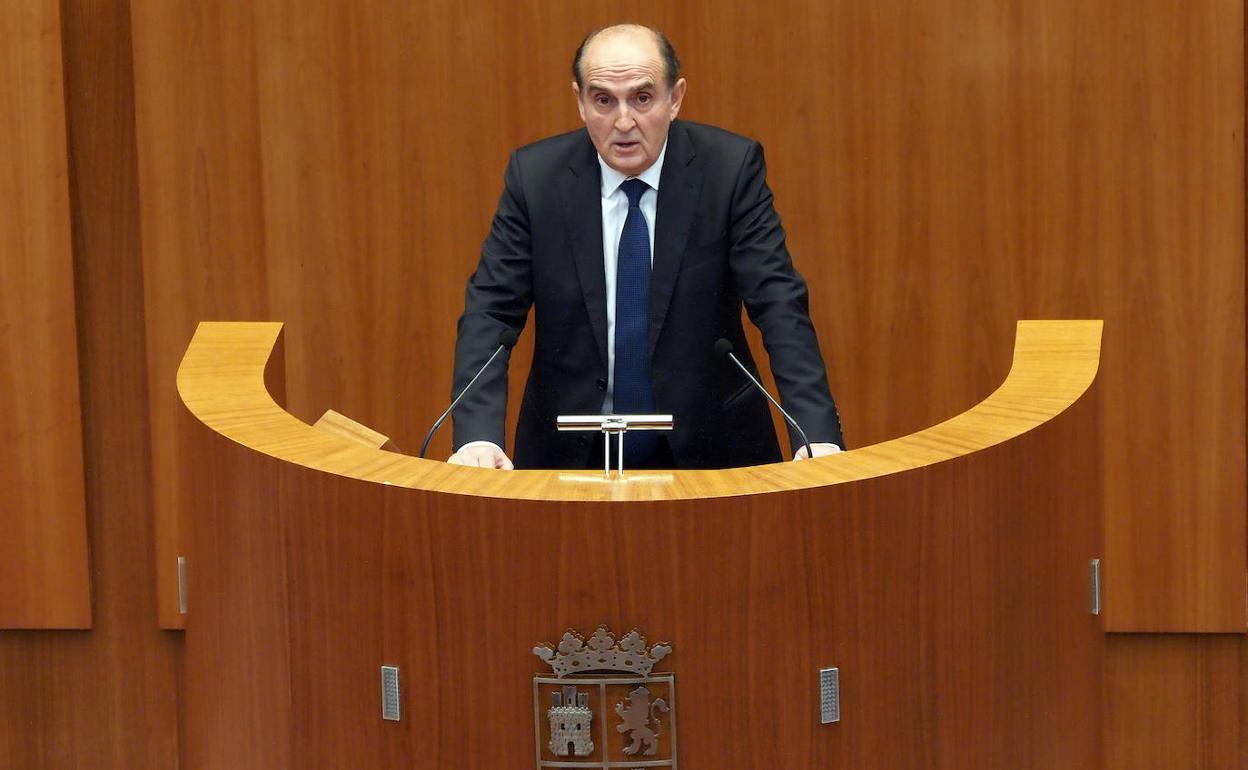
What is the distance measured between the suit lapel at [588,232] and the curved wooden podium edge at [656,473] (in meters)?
0.52

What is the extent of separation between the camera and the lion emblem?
1882 millimetres

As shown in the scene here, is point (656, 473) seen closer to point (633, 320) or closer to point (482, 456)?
point (482, 456)

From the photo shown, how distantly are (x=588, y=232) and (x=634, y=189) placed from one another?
10cm

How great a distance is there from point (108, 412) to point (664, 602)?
2133mm

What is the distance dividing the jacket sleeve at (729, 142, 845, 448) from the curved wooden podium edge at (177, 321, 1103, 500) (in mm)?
311

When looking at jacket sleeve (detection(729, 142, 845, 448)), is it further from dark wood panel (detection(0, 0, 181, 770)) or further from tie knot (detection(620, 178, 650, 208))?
dark wood panel (detection(0, 0, 181, 770))

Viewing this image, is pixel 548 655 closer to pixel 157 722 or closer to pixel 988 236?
pixel 988 236

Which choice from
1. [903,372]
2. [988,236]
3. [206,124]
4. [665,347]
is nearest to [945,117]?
[988,236]

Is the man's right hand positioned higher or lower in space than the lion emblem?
higher

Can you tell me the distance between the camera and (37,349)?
142 inches

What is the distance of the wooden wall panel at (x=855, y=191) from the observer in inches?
136

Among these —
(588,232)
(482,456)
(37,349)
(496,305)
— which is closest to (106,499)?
(37,349)

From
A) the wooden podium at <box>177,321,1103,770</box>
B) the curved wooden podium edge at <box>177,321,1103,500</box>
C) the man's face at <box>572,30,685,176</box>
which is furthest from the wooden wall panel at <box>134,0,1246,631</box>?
the wooden podium at <box>177,321,1103,770</box>

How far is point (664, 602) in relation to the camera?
186cm
